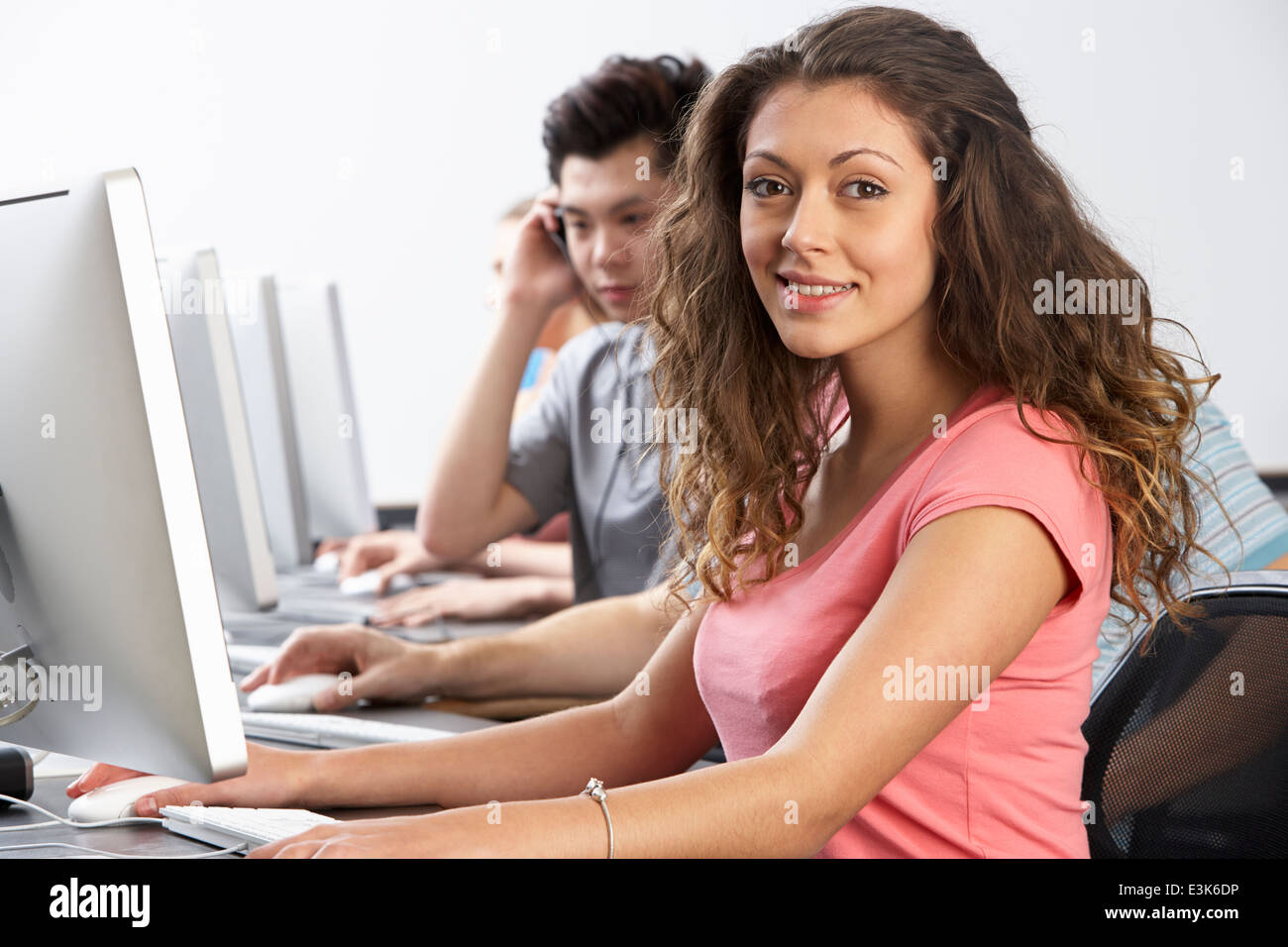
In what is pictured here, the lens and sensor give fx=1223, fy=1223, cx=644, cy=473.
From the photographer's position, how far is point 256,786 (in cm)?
104

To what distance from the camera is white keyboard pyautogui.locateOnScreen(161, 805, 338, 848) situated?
36.2 inches

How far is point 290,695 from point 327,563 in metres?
1.03

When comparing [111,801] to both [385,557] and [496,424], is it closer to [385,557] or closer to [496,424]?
[496,424]

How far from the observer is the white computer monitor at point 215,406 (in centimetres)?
154

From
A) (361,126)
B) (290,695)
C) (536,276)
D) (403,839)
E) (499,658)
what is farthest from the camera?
(361,126)

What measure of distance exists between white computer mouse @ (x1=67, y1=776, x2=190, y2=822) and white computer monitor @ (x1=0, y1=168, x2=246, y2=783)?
0.09 m

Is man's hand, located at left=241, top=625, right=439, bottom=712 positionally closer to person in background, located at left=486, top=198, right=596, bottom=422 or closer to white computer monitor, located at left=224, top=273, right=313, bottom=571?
white computer monitor, located at left=224, top=273, right=313, bottom=571

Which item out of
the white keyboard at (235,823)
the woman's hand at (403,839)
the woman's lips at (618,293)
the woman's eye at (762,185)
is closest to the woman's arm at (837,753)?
the woman's hand at (403,839)

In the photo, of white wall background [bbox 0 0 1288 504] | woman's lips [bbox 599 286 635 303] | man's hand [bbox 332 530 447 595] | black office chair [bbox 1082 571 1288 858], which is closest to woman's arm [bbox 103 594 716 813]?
black office chair [bbox 1082 571 1288 858]

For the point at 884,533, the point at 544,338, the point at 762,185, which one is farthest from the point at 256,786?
the point at 544,338

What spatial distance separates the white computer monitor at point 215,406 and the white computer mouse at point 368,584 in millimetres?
527

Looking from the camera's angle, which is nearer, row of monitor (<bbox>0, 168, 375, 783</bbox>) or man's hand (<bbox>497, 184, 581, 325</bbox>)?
row of monitor (<bbox>0, 168, 375, 783</bbox>)

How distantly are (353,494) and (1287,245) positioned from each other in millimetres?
2864
